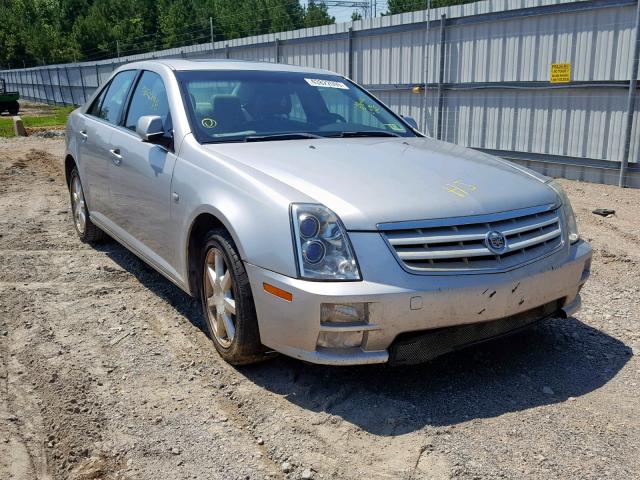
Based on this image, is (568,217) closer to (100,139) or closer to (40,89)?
(100,139)

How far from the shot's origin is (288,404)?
10.8 ft

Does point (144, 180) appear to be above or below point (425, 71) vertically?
below

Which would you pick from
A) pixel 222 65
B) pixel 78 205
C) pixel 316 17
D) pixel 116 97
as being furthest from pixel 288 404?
pixel 316 17

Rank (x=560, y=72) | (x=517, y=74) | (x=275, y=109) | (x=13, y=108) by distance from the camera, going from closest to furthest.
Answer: (x=275, y=109) → (x=560, y=72) → (x=517, y=74) → (x=13, y=108)

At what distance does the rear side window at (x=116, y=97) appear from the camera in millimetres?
5293

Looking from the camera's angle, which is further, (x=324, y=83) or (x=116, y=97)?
(x=116, y=97)

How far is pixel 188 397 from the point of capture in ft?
11.1

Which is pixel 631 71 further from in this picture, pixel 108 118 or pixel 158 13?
pixel 158 13

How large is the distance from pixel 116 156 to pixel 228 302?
6.24 feet

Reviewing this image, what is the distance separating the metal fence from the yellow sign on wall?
0.07 m

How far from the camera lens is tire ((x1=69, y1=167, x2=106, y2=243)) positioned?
20.2 ft

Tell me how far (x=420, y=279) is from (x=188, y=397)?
132 cm

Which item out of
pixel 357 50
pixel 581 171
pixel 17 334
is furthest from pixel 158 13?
pixel 17 334

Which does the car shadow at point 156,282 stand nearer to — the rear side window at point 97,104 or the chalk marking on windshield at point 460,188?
the rear side window at point 97,104
